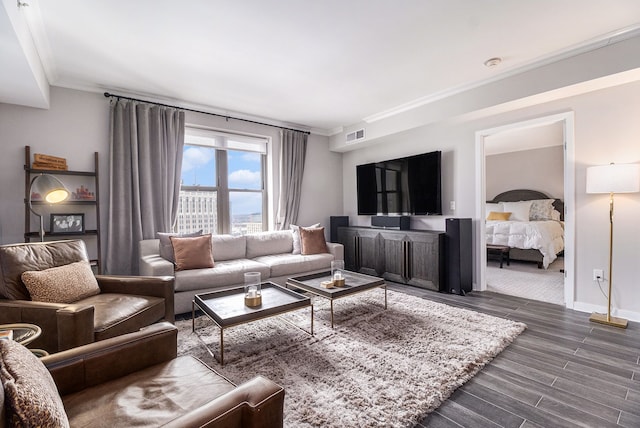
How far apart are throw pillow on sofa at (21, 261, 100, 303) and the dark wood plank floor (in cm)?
249

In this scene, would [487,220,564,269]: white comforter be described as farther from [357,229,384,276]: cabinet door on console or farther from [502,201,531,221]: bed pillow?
[357,229,384,276]: cabinet door on console

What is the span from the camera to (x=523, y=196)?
6.94 metres

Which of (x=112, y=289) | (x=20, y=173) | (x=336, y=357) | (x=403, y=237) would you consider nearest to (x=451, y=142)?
(x=403, y=237)

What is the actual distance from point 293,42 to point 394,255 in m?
3.12

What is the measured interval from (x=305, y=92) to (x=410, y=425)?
3.48m

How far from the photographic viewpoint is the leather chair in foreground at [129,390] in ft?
2.38

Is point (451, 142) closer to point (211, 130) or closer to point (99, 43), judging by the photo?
point (211, 130)

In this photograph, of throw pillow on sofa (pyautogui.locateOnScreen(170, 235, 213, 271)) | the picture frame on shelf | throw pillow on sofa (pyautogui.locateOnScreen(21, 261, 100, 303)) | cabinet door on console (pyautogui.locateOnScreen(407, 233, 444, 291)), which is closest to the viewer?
throw pillow on sofa (pyautogui.locateOnScreen(21, 261, 100, 303))

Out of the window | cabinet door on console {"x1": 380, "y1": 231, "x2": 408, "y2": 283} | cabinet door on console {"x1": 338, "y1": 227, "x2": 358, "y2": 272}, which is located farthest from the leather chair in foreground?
cabinet door on console {"x1": 338, "y1": 227, "x2": 358, "y2": 272}

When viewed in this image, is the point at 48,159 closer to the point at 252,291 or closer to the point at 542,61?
the point at 252,291

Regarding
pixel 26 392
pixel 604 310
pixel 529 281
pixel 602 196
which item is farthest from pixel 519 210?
pixel 26 392

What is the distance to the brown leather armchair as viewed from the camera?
1.74 meters

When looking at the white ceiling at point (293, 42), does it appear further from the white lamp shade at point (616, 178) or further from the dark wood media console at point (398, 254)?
the dark wood media console at point (398, 254)

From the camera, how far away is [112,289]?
2467 mm
